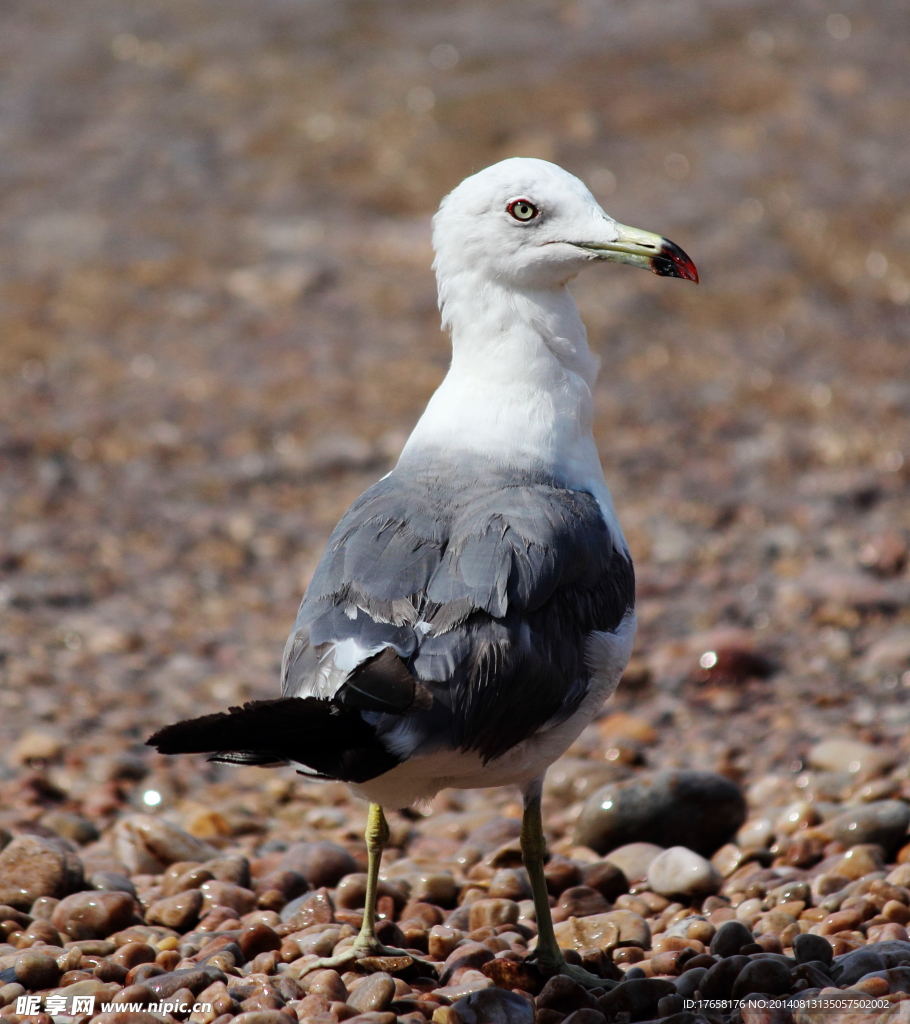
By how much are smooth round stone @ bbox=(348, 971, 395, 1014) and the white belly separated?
522 mm

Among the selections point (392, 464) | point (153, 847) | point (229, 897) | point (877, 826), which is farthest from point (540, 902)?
point (392, 464)

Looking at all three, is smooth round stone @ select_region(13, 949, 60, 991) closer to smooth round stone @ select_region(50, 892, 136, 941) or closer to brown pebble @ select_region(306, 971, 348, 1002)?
smooth round stone @ select_region(50, 892, 136, 941)

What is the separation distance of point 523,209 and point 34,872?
307cm

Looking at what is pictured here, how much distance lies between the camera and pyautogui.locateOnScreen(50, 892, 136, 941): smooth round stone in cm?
450

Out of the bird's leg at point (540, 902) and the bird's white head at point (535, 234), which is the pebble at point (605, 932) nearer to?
the bird's leg at point (540, 902)

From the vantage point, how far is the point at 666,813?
5227 mm

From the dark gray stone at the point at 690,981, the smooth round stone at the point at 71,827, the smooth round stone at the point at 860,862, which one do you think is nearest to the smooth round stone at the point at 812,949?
the dark gray stone at the point at 690,981

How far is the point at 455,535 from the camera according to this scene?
3.99m

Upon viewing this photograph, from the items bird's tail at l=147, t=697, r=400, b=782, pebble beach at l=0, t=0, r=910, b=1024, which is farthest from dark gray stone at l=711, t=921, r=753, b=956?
bird's tail at l=147, t=697, r=400, b=782

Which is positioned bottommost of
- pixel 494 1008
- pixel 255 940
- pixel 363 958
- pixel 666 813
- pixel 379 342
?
pixel 494 1008

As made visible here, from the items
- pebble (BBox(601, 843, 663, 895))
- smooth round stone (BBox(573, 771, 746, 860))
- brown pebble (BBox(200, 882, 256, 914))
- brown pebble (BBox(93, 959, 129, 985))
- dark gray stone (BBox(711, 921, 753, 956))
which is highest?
smooth round stone (BBox(573, 771, 746, 860))

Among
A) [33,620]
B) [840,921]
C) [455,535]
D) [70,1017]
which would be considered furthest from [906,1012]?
[33,620]

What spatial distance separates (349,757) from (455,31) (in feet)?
40.2

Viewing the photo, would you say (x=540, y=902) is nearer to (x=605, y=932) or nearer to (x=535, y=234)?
(x=605, y=932)
